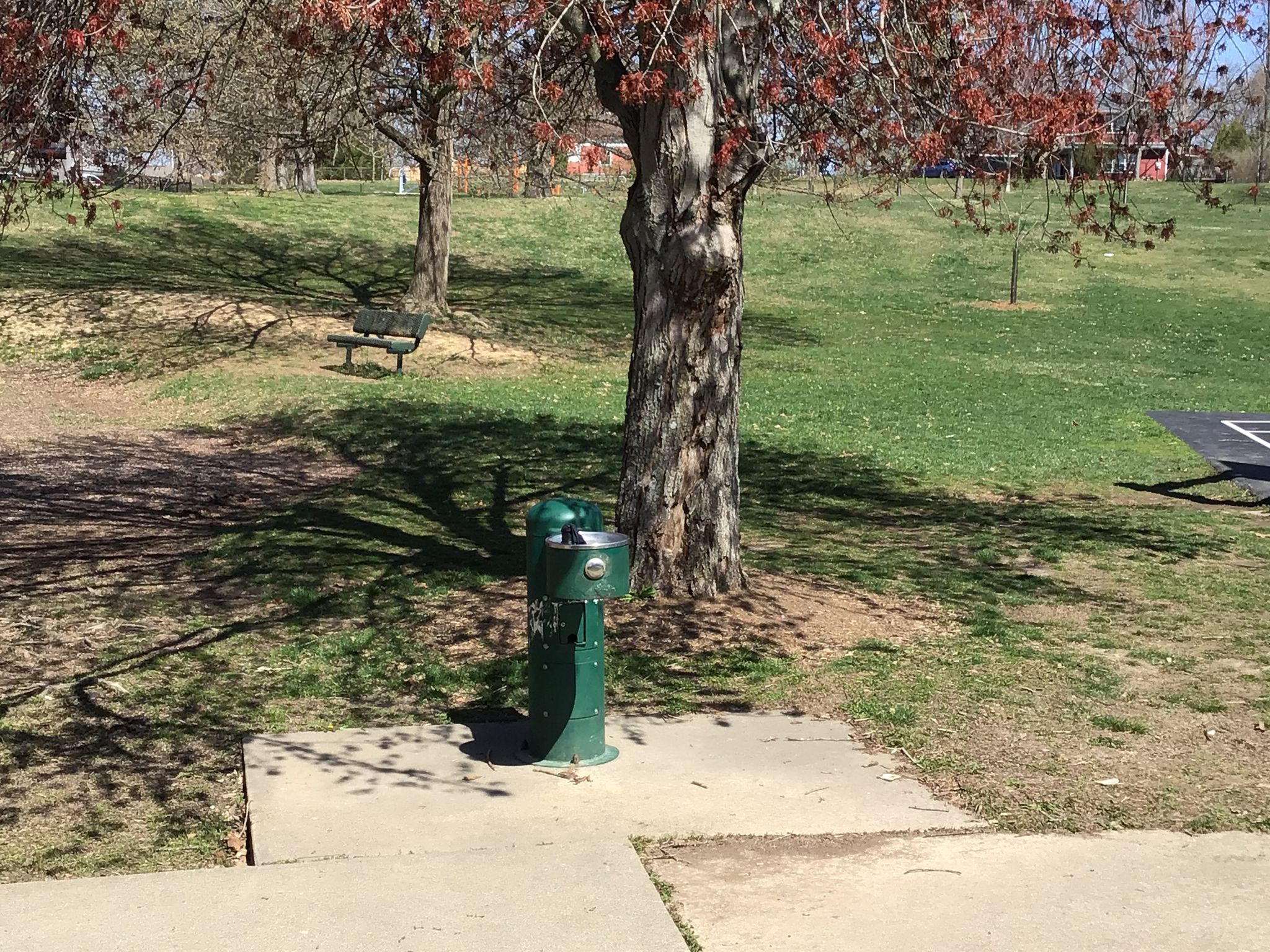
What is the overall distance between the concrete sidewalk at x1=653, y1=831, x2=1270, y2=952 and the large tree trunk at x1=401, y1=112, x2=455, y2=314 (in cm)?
1681

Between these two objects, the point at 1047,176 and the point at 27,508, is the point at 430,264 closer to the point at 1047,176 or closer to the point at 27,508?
the point at 27,508

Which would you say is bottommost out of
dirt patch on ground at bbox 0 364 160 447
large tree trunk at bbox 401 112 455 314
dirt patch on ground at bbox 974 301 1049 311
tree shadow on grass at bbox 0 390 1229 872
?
dirt patch on ground at bbox 0 364 160 447

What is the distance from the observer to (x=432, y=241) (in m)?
21.6

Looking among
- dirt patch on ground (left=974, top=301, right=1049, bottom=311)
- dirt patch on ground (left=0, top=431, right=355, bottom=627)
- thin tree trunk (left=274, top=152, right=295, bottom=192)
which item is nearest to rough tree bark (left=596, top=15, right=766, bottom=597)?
dirt patch on ground (left=0, top=431, right=355, bottom=627)

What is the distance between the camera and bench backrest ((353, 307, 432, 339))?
59.8 ft

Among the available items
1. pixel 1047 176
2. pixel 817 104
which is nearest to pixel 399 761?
pixel 817 104

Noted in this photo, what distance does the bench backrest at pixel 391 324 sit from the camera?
59.8 feet

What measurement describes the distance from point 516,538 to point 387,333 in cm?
897

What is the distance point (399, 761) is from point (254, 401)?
11.4 meters

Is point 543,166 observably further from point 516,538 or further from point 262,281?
point 262,281

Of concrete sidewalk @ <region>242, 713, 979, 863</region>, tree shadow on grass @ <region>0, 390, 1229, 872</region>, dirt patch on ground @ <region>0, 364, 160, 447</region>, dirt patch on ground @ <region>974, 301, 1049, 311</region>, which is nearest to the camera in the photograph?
concrete sidewalk @ <region>242, 713, 979, 863</region>

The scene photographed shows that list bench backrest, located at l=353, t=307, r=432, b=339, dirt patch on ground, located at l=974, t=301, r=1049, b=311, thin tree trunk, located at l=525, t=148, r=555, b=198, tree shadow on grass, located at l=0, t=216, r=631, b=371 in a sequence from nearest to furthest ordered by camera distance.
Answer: thin tree trunk, located at l=525, t=148, r=555, b=198
bench backrest, located at l=353, t=307, r=432, b=339
tree shadow on grass, located at l=0, t=216, r=631, b=371
dirt patch on ground, located at l=974, t=301, r=1049, b=311

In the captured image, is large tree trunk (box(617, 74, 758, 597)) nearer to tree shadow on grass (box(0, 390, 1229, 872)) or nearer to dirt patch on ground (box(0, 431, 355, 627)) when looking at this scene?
tree shadow on grass (box(0, 390, 1229, 872))

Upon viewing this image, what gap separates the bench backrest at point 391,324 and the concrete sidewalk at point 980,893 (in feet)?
45.9
